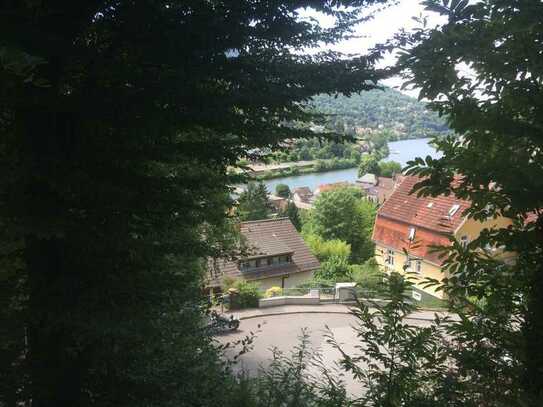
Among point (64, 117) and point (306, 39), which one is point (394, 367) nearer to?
point (306, 39)

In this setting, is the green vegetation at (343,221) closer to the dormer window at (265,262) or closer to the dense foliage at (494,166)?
the dormer window at (265,262)

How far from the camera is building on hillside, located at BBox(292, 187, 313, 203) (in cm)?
4603

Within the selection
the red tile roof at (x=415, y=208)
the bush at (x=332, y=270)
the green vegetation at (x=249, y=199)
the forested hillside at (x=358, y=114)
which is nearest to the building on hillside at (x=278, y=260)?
the bush at (x=332, y=270)

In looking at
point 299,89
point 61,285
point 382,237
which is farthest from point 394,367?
point 382,237

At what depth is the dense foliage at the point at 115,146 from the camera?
229 cm

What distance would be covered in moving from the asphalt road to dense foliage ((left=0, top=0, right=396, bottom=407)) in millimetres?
6672

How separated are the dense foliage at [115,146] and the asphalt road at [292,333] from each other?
21.9 feet

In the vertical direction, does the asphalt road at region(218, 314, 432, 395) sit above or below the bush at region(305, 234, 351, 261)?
above


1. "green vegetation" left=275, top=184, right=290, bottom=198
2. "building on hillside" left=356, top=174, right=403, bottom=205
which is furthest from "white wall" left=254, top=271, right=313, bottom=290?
"green vegetation" left=275, top=184, right=290, bottom=198

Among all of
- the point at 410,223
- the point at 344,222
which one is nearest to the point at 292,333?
the point at 410,223

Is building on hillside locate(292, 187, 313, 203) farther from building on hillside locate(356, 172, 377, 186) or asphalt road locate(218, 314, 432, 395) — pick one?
asphalt road locate(218, 314, 432, 395)

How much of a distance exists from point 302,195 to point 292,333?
3514 centimetres

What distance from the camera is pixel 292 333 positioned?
38.1 ft

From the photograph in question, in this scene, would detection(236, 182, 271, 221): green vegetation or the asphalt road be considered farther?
the asphalt road
